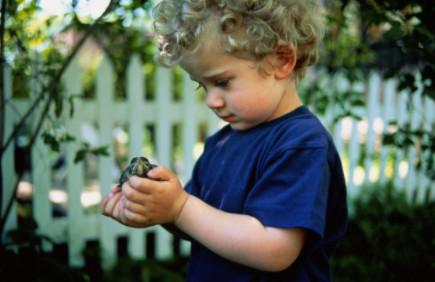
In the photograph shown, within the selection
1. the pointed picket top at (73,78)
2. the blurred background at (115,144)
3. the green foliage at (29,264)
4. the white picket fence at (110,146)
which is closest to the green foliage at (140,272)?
the blurred background at (115,144)

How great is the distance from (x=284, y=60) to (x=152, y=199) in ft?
1.58

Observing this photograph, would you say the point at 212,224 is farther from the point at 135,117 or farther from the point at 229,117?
the point at 135,117

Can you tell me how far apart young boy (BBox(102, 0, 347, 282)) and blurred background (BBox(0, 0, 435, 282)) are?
88 centimetres

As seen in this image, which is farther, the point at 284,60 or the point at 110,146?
the point at 110,146

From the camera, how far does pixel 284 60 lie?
1184 millimetres

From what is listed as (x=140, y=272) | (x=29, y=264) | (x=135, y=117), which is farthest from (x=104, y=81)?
(x=29, y=264)

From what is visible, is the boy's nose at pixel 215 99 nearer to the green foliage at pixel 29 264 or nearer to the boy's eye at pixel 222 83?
the boy's eye at pixel 222 83

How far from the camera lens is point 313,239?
3.53 feet

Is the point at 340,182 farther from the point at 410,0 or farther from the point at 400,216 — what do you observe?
the point at 400,216

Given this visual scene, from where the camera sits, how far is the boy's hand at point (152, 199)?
41.5 inches

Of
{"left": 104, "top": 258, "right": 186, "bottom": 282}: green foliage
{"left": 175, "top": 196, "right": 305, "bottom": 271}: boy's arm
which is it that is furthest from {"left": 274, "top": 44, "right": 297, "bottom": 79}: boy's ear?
{"left": 104, "top": 258, "right": 186, "bottom": 282}: green foliage

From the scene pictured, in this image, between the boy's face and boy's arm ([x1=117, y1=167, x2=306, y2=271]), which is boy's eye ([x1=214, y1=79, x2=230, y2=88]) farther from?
boy's arm ([x1=117, y1=167, x2=306, y2=271])

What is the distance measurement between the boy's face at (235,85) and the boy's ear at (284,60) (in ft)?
0.06

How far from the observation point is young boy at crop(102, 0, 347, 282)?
1.05m
